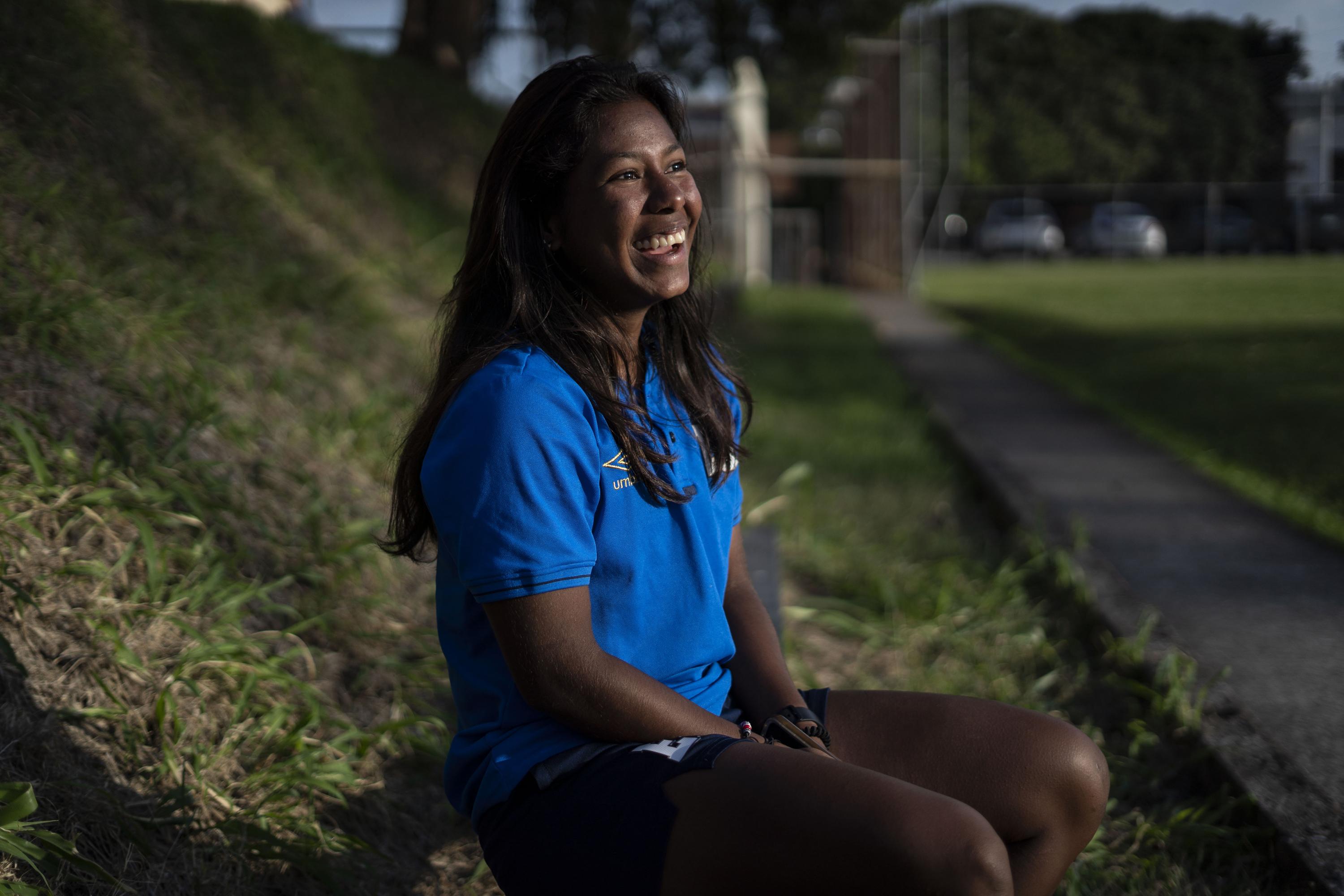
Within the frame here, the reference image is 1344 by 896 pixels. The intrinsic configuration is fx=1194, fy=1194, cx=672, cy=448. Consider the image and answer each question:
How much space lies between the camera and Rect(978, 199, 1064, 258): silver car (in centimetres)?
3906

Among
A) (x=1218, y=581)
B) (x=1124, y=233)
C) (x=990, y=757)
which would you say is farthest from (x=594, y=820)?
(x=1124, y=233)

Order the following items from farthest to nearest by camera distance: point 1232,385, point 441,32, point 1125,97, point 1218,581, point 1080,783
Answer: point 1125,97, point 441,32, point 1232,385, point 1218,581, point 1080,783

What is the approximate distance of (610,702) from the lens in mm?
1707

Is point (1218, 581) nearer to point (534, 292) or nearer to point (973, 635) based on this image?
point (973, 635)

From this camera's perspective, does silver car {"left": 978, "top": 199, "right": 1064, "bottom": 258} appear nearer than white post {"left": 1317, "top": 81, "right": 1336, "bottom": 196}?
No

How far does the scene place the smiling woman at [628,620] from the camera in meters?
1.60

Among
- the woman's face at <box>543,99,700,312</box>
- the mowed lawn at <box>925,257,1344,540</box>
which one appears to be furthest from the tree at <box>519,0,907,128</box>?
the woman's face at <box>543,99,700,312</box>

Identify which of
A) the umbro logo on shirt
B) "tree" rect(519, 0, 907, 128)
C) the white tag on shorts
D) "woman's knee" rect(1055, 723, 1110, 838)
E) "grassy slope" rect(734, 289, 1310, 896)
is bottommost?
"grassy slope" rect(734, 289, 1310, 896)

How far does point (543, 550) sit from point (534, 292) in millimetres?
492

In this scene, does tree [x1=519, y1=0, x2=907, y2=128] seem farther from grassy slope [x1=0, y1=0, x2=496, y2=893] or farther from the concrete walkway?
grassy slope [x1=0, y1=0, x2=496, y2=893]

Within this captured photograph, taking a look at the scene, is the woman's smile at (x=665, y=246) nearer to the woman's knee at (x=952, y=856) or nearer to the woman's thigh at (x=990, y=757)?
the woman's thigh at (x=990, y=757)

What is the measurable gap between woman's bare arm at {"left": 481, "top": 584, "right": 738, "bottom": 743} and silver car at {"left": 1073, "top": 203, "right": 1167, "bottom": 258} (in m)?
36.4

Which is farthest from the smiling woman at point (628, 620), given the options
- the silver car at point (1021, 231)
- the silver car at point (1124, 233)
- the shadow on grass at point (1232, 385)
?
the silver car at point (1021, 231)

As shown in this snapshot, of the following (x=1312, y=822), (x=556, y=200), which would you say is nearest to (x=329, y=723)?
(x=556, y=200)
